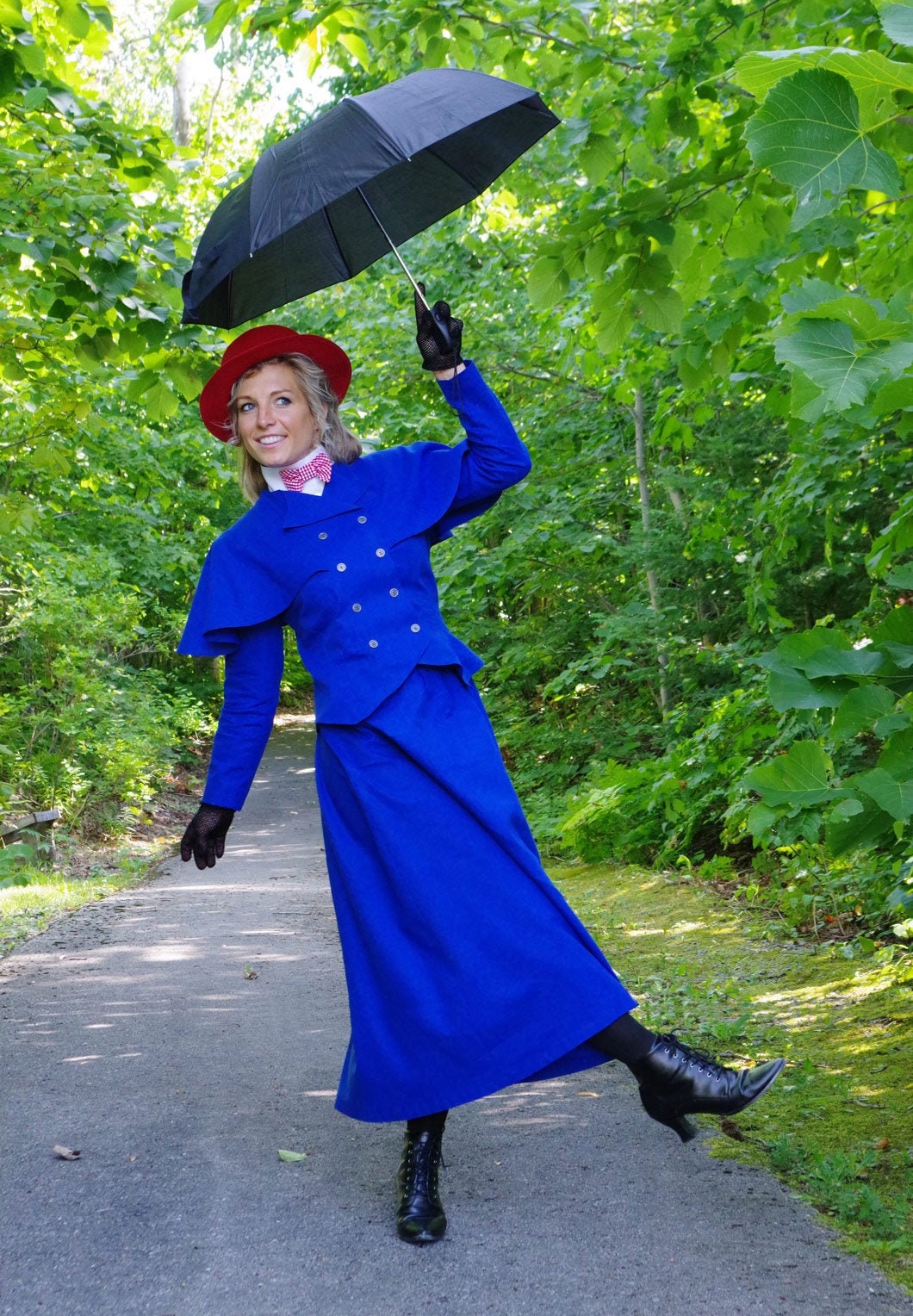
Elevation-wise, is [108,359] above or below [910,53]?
above

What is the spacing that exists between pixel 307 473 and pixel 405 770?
0.78 m

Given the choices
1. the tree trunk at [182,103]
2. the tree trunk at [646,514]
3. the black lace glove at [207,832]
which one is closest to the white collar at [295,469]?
the black lace glove at [207,832]

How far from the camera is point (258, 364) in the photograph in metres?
3.13

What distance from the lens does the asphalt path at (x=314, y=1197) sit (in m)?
2.47

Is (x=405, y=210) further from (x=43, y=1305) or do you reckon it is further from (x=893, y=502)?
(x=893, y=502)

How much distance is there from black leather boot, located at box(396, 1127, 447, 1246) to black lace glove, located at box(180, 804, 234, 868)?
0.82 metres

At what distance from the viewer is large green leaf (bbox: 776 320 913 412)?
1.67 m

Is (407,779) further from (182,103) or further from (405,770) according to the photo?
(182,103)

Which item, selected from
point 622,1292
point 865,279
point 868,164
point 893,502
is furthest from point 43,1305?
point 893,502

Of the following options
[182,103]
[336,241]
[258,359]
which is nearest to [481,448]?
[258,359]

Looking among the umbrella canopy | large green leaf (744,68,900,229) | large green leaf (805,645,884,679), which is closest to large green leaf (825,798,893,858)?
large green leaf (805,645,884,679)

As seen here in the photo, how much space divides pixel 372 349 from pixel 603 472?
2318mm

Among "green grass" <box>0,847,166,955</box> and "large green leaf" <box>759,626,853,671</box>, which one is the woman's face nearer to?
"large green leaf" <box>759,626,853,671</box>

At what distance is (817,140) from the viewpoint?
1702 millimetres
